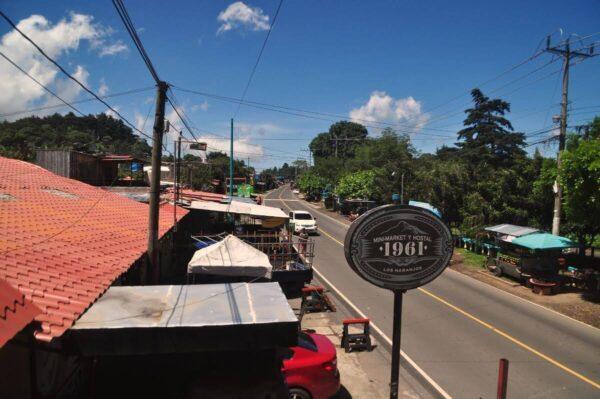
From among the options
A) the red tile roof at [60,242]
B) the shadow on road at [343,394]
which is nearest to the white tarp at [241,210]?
the red tile roof at [60,242]

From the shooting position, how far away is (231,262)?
44.1 feet

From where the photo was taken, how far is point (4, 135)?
74.0m

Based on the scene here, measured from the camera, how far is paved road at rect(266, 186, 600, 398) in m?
9.62

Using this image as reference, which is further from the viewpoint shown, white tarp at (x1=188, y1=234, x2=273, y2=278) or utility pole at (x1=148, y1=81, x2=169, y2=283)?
white tarp at (x1=188, y1=234, x2=273, y2=278)

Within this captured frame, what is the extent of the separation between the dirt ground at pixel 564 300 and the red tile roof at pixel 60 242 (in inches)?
563

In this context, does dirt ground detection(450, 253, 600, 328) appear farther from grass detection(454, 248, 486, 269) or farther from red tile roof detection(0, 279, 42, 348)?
red tile roof detection(0, 279, 42, 348)

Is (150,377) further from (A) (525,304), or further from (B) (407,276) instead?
(A) (525,304)

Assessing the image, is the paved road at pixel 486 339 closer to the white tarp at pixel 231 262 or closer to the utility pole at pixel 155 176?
the white tarp at pixel 231 262

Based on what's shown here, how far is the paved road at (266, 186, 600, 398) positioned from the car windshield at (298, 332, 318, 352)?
3.20 m

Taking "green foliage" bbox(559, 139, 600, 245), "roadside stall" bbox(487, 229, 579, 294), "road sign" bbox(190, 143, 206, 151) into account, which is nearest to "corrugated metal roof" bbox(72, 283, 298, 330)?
"road sign" bbox(190, 143, 206, 151)

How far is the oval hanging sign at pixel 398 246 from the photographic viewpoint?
4.53 meters

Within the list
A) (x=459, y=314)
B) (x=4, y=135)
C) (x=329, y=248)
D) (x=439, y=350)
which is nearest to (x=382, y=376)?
(x=439, y=350)

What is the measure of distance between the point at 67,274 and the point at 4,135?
Answer: 83543 mm

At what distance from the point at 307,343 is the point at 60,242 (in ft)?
17.3
